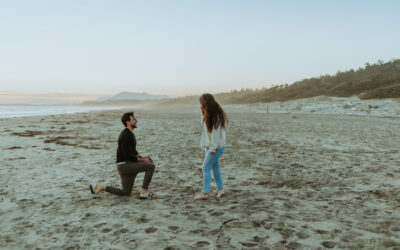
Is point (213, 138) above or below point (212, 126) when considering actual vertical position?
below

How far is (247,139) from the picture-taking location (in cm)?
1202

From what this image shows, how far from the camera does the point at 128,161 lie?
16.2 ft


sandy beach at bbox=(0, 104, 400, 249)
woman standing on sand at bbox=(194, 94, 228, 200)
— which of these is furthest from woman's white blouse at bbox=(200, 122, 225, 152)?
sandy beach at bbox=(0, 104, 400, 249)

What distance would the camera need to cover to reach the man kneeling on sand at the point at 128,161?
4812 mm

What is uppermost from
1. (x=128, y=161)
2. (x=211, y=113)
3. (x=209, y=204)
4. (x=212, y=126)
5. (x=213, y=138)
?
(x=211, y=113)

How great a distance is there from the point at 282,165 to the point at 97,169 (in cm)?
480

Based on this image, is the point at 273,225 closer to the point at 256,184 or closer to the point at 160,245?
the point at 160,245

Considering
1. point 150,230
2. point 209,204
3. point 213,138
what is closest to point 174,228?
point 150,230

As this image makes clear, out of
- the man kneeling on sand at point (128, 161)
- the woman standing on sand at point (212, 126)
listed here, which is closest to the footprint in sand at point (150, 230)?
the man kneeling on sand at point (128, 161)

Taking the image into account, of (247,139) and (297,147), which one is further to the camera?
(247,139)

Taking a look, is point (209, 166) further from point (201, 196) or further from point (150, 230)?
point (150, 230)

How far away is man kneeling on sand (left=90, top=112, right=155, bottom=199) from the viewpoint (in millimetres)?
4812

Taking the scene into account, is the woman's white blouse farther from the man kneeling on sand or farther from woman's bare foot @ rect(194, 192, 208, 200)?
the man kneeling on sand

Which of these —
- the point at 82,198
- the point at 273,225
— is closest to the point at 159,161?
the point at 82,198
